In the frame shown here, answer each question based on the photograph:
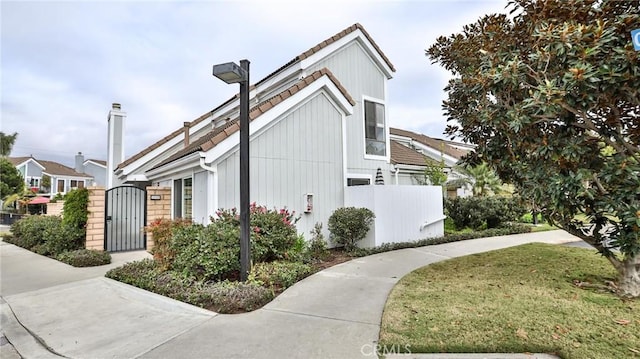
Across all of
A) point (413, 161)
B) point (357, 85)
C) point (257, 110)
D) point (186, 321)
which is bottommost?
point (186, 321)

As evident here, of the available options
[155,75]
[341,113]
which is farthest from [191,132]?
[341,113]

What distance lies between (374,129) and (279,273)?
8.21 metres

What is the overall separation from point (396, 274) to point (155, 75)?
514 inches

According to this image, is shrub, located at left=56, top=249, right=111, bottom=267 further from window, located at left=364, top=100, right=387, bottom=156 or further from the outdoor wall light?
window, located at left=364, top=100, right=387, bottom=156

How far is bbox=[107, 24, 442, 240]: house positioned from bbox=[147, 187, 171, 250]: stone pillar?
34 cm

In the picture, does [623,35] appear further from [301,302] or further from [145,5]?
[145,5]

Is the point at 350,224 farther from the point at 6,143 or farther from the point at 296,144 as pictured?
the point at 6,143

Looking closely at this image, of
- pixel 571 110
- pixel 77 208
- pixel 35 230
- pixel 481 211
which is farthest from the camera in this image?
pixel 481 211

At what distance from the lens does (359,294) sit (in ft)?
17.7

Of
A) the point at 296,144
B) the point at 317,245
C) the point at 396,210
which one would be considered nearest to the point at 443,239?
the point at 396,210

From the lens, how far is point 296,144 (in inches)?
352

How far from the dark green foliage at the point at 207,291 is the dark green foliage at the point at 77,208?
16.1ft

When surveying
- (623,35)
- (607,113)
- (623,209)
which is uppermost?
(623,35)

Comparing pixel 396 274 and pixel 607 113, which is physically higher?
pixel 607 113
